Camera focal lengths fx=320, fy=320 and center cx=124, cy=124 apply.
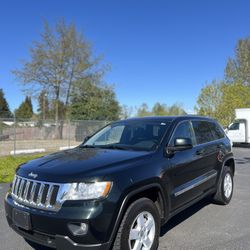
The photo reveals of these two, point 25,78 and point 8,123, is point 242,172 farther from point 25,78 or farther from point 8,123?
point 25,78

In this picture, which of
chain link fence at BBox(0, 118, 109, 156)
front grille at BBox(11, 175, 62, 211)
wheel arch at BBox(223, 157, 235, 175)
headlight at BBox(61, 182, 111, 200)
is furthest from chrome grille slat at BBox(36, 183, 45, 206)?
chain link fence at BBox(0, 118, 109, 156)

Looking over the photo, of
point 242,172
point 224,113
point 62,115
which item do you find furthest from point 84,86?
point 242,172

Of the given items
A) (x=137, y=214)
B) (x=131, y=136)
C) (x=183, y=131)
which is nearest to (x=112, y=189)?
(x=137, y=214)

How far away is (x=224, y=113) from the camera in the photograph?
33875mm

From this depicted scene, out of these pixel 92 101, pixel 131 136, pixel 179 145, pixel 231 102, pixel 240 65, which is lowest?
pixel 179 145

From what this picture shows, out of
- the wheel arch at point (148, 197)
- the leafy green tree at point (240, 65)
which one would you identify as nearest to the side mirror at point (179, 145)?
the wheel arch at point (148, 197)

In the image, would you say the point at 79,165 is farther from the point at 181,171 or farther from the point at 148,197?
the point at 181,171

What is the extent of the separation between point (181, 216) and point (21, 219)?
9.87ft

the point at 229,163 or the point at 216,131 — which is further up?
the point at 216,131

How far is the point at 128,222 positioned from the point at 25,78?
29.4 metres

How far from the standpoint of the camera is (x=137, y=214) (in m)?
3.69

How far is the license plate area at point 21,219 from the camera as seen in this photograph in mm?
3557

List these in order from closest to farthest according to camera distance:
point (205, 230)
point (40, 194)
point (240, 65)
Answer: point (40, 194)
point (205, 230)
point (240, 65)

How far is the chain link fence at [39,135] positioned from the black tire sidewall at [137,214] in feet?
42.3
